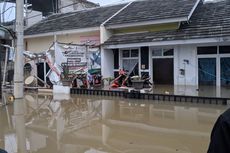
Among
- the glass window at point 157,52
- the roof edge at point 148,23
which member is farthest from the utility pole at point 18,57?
the glass window at point 157,52

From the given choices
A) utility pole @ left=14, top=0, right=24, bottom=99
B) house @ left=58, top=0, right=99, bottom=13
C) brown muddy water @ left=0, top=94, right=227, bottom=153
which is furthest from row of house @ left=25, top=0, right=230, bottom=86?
house @ left=58, top=0, right=99, bottom=13

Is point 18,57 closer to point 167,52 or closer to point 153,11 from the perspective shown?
point 167,52

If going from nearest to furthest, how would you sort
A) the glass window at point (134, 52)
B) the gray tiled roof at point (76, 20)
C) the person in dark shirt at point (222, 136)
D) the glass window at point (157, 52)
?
1. the person in dark shirt at point (222, 136)
2. the glass window at point (157, 52)
3. the glass window at point (134, 52)
4. the gray tiled roof at point (76, 20)

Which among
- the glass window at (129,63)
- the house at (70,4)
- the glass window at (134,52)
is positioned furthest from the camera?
→ the house at (70,4)

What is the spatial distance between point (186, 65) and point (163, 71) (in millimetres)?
1546

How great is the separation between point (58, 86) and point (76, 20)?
27.1ft

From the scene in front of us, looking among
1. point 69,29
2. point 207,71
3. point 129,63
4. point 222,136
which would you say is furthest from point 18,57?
point 222,136

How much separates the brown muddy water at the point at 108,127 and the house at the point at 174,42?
18.8 feet

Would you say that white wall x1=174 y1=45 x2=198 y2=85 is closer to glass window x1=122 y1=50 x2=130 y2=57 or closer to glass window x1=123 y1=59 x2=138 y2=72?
glass window x1=123 y1=59 x2=138 y2=72

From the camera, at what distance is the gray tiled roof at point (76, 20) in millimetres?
22250

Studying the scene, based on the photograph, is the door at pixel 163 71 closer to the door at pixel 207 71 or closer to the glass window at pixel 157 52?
the glass window at pixel 157 52

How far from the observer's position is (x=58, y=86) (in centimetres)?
1717

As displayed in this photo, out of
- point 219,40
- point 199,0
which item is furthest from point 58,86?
point 199,0

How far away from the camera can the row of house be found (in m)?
17.0
